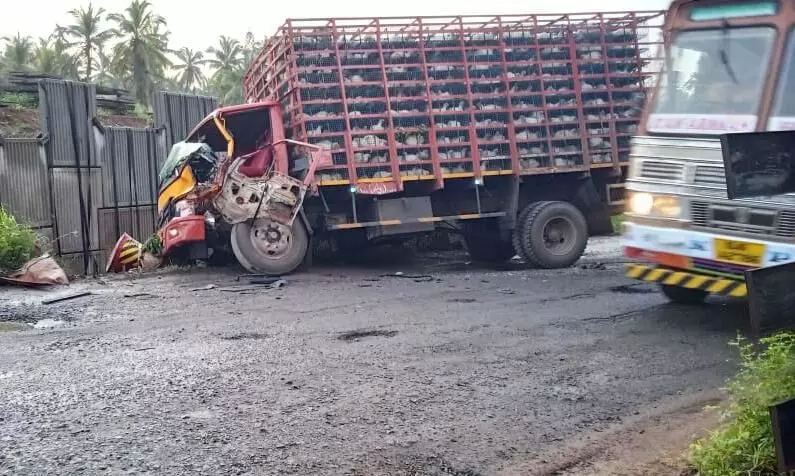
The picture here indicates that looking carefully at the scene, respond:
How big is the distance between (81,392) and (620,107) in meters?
8.61

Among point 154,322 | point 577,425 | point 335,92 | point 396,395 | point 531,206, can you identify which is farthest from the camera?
point 531,206

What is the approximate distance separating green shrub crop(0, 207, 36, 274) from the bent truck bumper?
7.65 meters

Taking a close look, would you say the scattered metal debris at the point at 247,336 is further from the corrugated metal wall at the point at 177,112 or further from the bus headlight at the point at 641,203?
the corrugated metal wall at the point at 177,112

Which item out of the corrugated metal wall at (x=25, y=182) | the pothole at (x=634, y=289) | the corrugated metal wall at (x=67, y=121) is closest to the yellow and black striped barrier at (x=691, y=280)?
the pothole at (x=634, y=289)

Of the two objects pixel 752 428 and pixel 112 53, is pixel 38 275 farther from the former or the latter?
pixel 112 53

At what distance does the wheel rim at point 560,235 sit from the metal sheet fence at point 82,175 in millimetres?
7397

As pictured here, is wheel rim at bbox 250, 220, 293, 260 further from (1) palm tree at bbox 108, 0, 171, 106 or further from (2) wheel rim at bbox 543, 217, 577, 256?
(1) palm tree at bbox 108, 0, 171, 106

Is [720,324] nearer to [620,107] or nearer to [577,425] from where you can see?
[577,425]

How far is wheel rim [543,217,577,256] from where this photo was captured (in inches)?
423

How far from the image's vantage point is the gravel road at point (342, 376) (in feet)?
11.2

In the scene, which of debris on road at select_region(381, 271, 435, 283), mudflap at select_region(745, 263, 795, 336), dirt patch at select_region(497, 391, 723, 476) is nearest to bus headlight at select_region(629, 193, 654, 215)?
dirt patch at select_region(497, 391, 723, 476)

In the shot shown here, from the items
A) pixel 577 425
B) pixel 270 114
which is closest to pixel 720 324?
pixel 577 425

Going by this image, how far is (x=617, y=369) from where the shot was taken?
475cm

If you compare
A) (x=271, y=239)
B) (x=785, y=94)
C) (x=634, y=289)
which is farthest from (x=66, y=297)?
(x=785, y=94)
